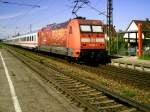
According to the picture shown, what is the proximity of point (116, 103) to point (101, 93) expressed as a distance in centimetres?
170

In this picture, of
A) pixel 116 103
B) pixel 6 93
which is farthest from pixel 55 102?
pixel 6 93

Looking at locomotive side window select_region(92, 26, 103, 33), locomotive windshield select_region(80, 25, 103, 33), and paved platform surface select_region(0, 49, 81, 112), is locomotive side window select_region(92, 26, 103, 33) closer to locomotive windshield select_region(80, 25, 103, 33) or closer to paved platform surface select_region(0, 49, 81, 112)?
locomotive windshield select_region(80, 25, 103, 33)

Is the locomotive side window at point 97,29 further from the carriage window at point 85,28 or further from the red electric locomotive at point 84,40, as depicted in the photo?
the carriage window at point 85,28

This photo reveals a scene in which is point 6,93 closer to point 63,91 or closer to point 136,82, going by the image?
point 63,91

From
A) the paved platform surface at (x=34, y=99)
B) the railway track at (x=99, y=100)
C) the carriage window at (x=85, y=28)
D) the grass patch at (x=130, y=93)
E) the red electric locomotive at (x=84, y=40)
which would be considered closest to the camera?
the railway track at (x=99, y=100)

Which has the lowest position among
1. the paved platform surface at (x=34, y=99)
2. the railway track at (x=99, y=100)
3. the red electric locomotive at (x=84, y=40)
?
the paved platform surface at (x=34, y=99)

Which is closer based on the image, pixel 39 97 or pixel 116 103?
pixel 116 103

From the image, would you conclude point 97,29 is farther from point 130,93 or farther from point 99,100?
point 99,100

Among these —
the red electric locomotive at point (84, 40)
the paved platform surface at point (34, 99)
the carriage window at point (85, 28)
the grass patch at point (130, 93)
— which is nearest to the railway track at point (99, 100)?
the paved platform surface at point (34, 99)

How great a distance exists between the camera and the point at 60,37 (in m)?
25.5

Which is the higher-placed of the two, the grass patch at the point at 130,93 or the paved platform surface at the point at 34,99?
the grass patch at the point at 130,93

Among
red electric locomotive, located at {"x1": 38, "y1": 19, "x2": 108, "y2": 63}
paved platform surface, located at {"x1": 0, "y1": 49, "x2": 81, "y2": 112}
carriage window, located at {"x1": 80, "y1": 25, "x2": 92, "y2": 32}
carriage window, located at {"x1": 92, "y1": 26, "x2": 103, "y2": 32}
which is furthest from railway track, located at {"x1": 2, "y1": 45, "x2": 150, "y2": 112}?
carriage window, located at {"x1": 92, "y1": 26, "x2": 103, "y2": 32}

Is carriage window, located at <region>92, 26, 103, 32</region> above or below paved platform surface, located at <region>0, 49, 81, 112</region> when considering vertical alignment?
above

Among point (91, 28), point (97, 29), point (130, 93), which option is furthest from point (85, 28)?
point (130, 93)
